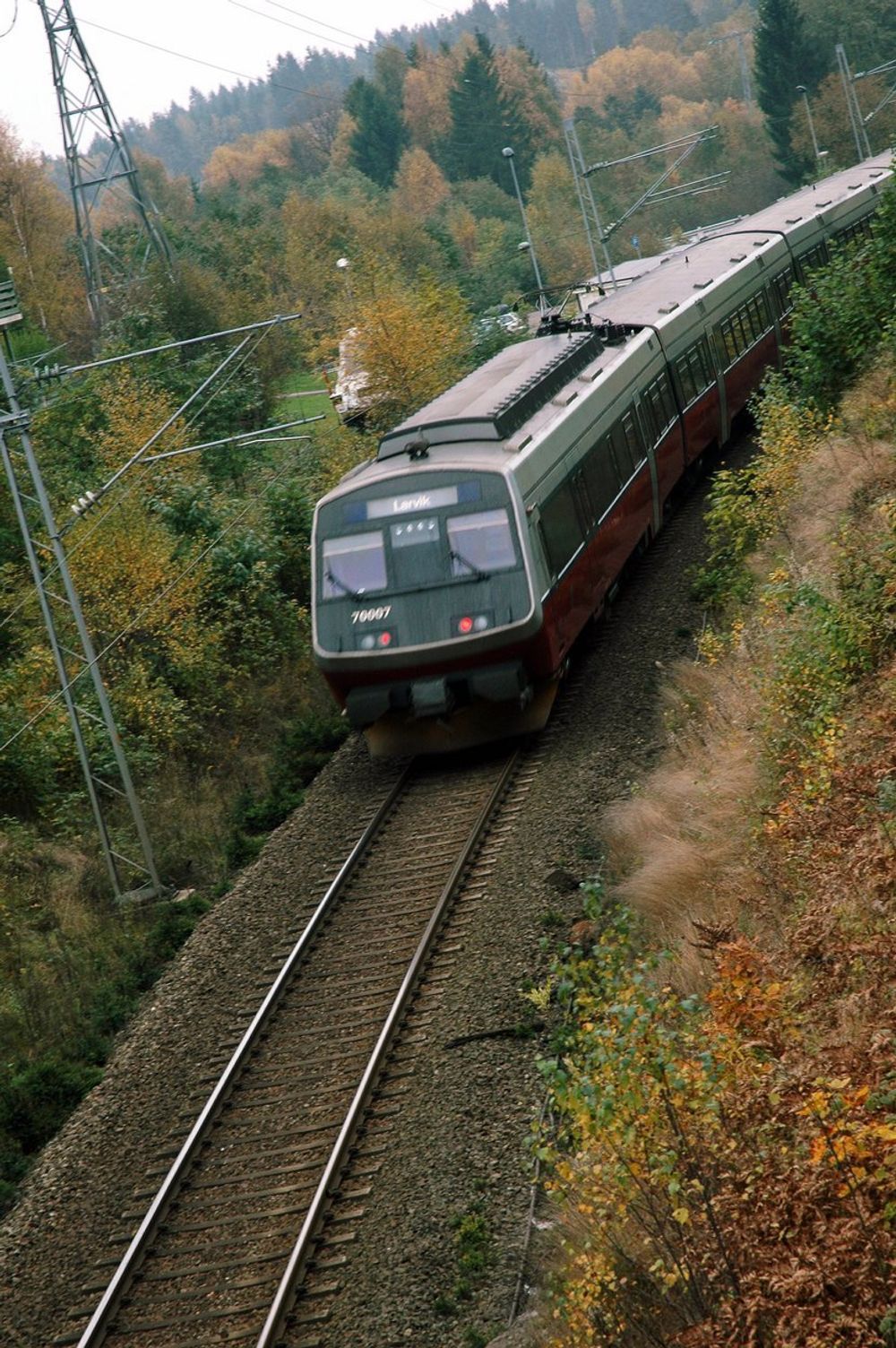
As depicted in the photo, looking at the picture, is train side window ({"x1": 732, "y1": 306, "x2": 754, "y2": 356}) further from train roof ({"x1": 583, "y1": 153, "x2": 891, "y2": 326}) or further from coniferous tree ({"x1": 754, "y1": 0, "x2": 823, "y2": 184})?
coniferous tree ({"x1": 754, "y1": 0, "x2": 823, "y2": 184})

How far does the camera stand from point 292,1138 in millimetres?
10359

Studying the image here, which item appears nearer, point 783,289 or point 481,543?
point 481,543

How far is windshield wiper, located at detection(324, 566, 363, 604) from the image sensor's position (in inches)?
635

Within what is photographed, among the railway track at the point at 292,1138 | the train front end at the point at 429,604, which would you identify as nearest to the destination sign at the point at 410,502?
the train front end at the point at 429,604

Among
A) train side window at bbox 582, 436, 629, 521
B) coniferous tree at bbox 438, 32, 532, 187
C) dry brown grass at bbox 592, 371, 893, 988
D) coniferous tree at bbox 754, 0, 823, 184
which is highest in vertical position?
coniferous tree at bbox 438, 32, 532, 187

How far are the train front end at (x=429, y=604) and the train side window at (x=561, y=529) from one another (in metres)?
0.84

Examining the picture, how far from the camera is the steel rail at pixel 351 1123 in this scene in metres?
8.51

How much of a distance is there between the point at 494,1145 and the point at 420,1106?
0.88m

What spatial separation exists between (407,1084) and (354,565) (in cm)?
701

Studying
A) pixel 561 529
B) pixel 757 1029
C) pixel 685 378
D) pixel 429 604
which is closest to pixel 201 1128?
pixel 757 1029

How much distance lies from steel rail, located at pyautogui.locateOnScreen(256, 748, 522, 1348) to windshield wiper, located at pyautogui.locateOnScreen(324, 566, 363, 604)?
296 centimetres

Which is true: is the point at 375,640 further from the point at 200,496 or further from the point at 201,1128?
the point at 200,496

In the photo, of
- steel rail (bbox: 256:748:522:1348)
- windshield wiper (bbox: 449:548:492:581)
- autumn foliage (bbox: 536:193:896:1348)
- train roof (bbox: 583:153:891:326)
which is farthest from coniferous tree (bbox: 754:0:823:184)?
steel rail (bbox: 256:748:522:1348)

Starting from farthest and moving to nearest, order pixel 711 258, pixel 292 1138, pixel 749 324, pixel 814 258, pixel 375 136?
pixel 375 136 → pixel 814 258 → pixel 711 258 → pixel 749 324 → pixel 292 1138
